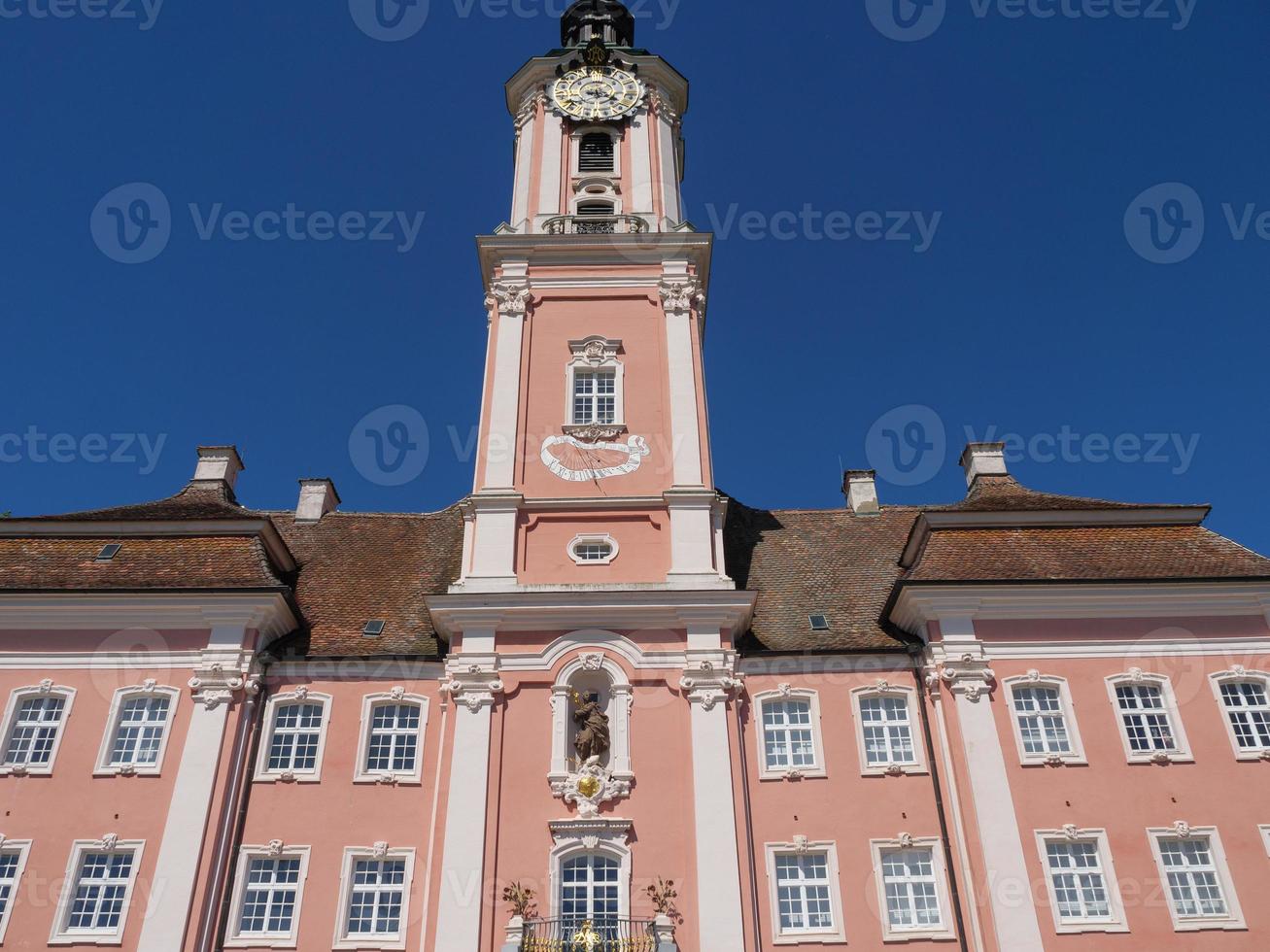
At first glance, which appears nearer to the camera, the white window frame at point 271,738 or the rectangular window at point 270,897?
the rectangular window at point 270,897

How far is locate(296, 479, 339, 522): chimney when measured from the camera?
3394 cm

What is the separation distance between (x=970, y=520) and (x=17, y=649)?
71.1 ft

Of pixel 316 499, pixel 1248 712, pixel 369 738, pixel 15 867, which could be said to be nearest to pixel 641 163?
pixel 316 499

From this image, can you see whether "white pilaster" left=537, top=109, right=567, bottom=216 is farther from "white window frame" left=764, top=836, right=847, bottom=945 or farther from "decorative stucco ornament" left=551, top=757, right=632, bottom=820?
"white window frame" left=764, top=836, right=847, bottom=945

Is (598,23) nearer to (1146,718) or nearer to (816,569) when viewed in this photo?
(816,569)

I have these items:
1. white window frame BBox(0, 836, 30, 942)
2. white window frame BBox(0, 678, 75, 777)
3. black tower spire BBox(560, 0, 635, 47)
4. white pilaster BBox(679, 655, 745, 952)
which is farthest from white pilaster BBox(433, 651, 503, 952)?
black tower spire BBox(560, 0, 635, 47)

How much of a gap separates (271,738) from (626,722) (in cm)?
756

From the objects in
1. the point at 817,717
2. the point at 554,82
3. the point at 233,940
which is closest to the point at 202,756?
the point at 233,940

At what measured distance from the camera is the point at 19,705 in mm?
25000

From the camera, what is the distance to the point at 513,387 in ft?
100

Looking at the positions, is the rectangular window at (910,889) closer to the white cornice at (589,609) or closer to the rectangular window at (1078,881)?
the rectangular window at (1078,881)

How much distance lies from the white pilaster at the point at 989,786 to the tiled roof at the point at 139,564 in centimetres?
1483

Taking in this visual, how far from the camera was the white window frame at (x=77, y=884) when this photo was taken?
21.9 metres

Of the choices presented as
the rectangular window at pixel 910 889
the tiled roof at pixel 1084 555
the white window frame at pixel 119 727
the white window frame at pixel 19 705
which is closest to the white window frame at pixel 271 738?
the white window frame at pixel 119 727
